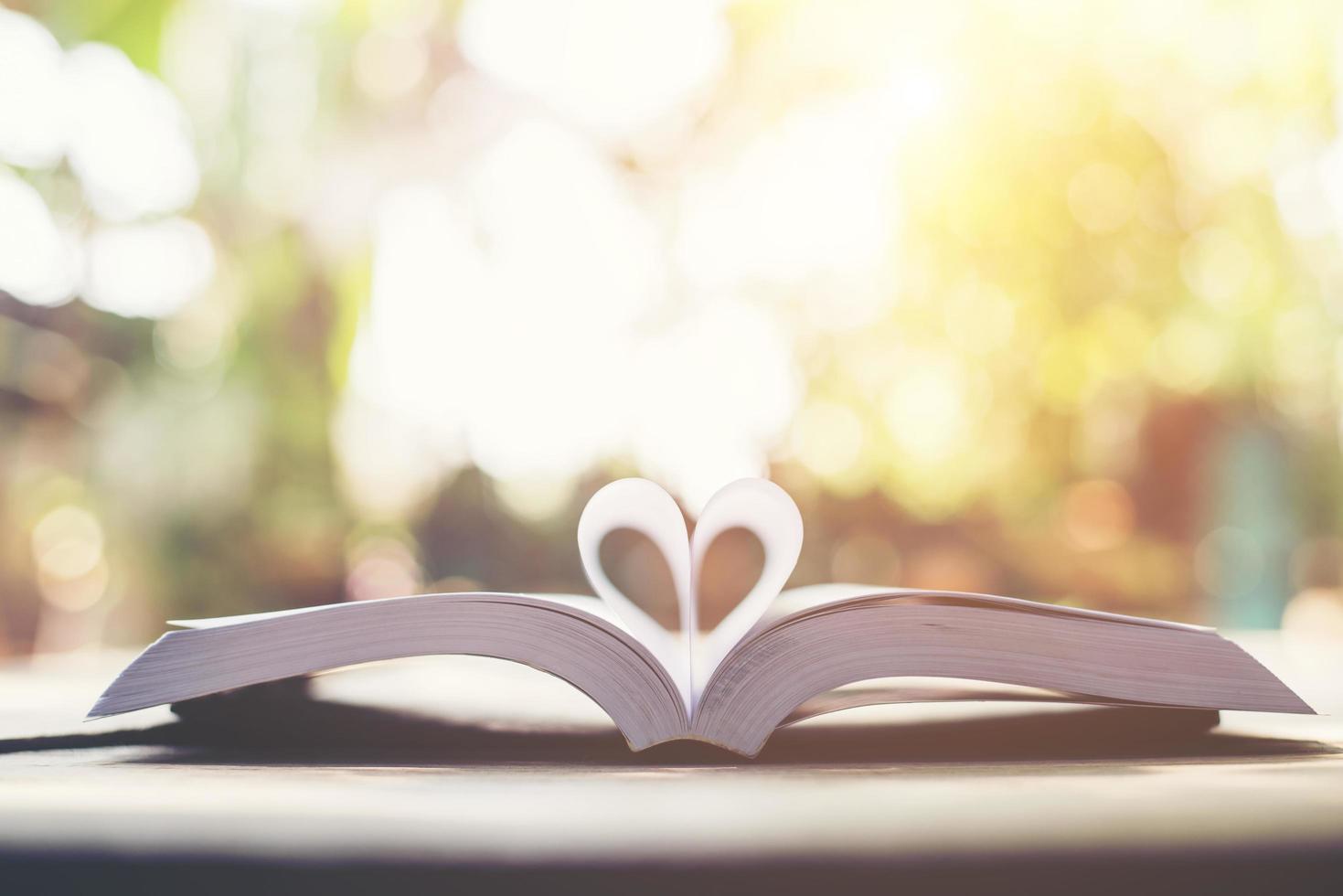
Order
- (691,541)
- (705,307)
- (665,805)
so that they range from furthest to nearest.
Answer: (705,307) < (691,541) < (665,805)

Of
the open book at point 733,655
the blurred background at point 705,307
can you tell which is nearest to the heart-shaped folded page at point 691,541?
the open book at point 733,655

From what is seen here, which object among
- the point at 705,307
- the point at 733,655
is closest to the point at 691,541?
the point at 733,655

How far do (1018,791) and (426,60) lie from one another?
3.52 meters

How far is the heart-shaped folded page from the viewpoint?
1.79 ft

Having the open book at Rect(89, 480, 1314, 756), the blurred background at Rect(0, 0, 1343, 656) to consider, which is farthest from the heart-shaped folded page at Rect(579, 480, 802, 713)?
the blurred background at Rect(0, 0, 1343, 656)

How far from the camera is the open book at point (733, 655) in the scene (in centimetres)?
51

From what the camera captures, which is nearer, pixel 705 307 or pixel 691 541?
pixel 691 541

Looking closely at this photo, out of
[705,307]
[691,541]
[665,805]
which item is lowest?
[665,805]

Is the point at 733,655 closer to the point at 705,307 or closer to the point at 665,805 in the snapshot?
the point at 665,805

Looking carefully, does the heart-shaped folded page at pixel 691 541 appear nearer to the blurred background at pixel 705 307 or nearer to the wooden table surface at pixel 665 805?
the wooden table surface at pixel 665 805

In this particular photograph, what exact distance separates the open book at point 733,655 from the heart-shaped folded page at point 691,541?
0.02m

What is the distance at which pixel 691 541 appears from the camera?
1.88ft

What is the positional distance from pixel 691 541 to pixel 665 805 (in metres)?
0.19

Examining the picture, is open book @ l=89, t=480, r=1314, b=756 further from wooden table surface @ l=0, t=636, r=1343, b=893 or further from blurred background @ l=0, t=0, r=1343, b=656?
blurred background @ l=0, t=0, r=1343, b=656
